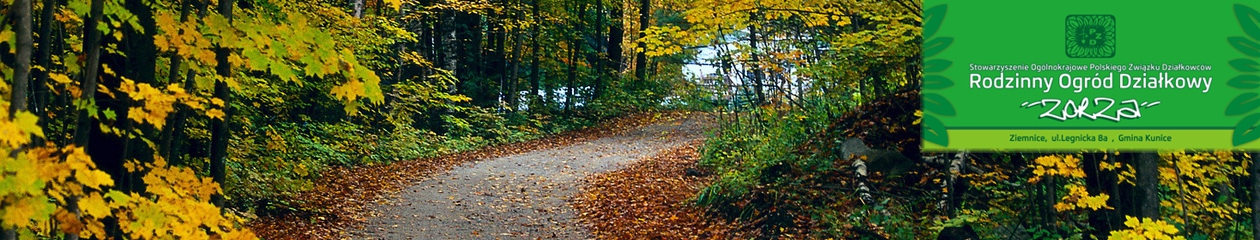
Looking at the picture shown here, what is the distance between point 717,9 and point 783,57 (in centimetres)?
321

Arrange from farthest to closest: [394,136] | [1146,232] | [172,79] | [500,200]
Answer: [394,136] < [500,200] < [1146,232] < [172,79]

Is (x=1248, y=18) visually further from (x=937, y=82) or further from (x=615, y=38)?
(x=615, y=38)

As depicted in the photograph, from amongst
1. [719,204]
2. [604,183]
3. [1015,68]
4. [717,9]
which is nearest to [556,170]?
[604,183]

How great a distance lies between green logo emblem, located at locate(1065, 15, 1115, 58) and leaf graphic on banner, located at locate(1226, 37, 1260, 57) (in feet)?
1.47

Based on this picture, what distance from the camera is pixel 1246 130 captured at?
10.1ft

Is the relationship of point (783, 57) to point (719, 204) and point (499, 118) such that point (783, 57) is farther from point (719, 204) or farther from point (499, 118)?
point (499, 118)

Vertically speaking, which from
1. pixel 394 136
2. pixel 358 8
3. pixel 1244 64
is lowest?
pixel 394 136

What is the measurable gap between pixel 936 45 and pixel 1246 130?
111cm

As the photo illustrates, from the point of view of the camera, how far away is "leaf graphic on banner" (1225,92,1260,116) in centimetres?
303

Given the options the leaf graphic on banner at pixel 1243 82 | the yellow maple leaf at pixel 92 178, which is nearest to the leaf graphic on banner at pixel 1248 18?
the leaf graphic on banner at pixel 1243 82

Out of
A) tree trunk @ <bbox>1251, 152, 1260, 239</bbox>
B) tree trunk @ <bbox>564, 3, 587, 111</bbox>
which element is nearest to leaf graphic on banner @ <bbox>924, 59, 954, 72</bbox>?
tree trunk @ <bbox>1251, 152, 1260, 239</bbox>

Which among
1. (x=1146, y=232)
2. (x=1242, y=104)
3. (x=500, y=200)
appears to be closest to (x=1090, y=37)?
(x=1242, y=104)

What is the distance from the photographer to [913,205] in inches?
327

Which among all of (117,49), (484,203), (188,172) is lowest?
(484,203)
